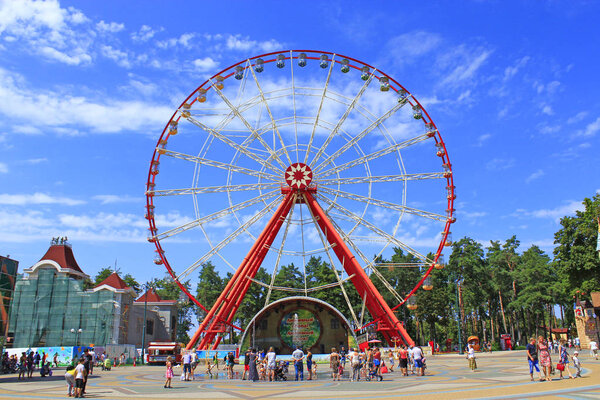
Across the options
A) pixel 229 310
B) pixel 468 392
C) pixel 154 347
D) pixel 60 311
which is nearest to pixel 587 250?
pixel 229 310

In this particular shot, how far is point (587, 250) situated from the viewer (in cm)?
4738

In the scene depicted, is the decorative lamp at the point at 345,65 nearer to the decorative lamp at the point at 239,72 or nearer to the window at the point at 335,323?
the decorative lamp at the point at 239,72

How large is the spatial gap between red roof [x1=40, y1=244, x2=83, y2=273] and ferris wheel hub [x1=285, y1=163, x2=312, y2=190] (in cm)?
4218

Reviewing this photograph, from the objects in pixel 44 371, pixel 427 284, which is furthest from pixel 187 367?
pixel 427 284

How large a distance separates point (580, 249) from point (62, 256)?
212 feet

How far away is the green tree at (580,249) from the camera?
1841 inches

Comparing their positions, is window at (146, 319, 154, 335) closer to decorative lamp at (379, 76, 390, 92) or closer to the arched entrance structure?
the arched entrance structure

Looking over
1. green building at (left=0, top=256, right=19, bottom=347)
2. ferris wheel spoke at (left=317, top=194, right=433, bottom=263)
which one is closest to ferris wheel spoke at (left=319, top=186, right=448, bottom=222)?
ferris wheel spoke at (left=317, top=194, right=433, bottom=263)

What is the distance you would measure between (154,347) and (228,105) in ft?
91.1

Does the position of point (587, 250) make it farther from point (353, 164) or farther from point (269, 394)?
A: point (269, 394)

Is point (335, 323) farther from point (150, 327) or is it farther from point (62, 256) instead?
point (62, 256)

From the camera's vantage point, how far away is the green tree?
46.8 meters

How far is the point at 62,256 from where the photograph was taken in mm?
67625

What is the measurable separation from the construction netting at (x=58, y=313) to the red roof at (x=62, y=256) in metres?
3.25
